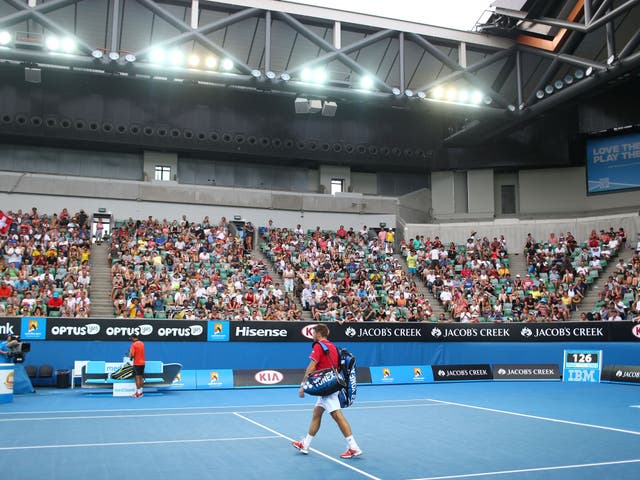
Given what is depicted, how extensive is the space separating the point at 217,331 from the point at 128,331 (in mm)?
3206

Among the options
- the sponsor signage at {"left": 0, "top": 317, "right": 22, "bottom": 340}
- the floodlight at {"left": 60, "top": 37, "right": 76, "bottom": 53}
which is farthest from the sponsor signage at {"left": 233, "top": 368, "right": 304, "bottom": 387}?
the floodlight at {"left": 60, "top": 37, "right": 76, "bottom": 53}

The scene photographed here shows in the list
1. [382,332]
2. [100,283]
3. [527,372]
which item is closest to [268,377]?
[382,332]

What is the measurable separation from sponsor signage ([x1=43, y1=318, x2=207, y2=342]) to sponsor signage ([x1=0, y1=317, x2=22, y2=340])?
1.31ft

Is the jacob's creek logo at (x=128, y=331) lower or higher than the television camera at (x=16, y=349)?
higher

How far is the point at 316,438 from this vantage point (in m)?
11.8

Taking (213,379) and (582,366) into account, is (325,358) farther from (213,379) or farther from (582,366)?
(582,366)

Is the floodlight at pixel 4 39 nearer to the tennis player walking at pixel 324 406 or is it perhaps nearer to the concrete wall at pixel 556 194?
the tennis player walking at pixel 324 406

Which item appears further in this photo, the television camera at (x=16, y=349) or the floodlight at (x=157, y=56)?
the floodlight at (x=157, y=56)

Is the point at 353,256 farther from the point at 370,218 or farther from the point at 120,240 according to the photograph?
the point at 120,240

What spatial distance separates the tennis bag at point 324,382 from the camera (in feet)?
31.9

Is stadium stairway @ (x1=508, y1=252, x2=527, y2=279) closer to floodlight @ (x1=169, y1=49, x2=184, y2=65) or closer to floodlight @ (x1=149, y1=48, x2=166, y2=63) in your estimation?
floodlight @ (x1=169, y1=49, x2=184, y2=65)

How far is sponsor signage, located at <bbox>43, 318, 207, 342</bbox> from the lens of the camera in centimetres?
2169

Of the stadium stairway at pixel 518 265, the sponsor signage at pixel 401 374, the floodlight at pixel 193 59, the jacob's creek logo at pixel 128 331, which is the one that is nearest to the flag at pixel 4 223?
the jacob's creek logo at pixel 128 331

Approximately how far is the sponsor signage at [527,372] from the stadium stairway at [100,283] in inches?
638
